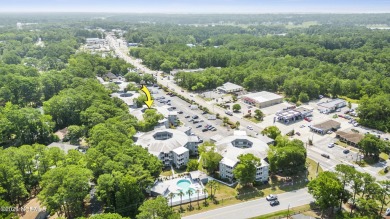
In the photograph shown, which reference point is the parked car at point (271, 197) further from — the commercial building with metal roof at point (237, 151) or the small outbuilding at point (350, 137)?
the small outbuilding at point (350, 137)

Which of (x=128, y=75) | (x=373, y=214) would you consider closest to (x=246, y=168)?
(x=373, y=214)

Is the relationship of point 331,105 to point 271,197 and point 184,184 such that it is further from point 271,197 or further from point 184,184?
point 184,184

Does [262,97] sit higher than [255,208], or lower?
higher

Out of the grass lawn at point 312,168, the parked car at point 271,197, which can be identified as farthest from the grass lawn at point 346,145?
the parked car at point 271,197

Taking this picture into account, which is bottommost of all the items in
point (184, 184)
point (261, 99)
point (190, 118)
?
point (184, 184)

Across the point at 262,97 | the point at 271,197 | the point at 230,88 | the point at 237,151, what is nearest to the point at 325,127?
the point at 262,97

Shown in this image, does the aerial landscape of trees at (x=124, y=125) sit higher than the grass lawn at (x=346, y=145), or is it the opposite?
the aerial landscape of trees at (x=124, y=125)
